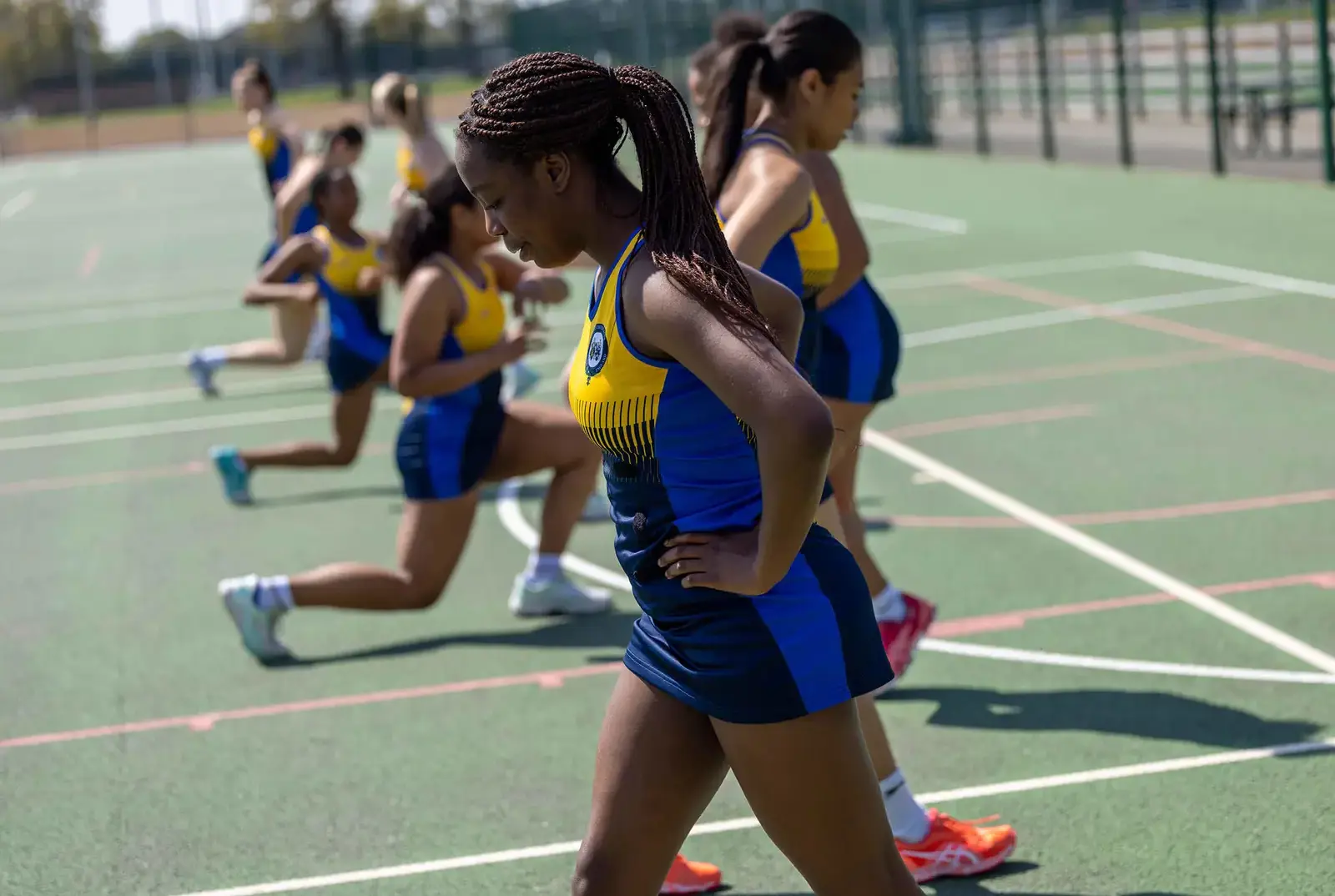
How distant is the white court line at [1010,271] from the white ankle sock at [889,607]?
1025cm

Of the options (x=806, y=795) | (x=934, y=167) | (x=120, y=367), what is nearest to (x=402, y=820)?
(x=806, y=795)

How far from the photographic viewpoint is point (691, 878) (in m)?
4.77

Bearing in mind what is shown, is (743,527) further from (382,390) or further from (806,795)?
(382,390)

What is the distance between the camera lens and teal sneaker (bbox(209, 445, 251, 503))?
10.1 m

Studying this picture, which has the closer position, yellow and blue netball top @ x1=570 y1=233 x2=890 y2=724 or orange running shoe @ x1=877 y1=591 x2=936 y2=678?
yellow and blue netball top @ x1=570 y1=233 x2=890 y2=724

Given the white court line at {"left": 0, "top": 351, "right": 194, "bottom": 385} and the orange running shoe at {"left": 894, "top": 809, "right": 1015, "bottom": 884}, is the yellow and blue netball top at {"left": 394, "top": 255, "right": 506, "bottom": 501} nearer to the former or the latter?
the orange running shoe at {"left": 894, "top": 809, "right": 1015, "bottom": 884}

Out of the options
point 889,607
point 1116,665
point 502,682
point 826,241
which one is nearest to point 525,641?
point 502,682

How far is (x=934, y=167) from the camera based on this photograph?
28.4 meters

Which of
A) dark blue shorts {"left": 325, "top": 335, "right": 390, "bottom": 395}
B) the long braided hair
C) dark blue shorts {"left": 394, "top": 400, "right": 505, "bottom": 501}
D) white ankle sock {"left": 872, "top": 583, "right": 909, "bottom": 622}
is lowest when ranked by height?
white ankle sock {"left": 872, "top": 583, "right": 909, "bottom": 622}

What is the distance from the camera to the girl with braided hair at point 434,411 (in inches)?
272

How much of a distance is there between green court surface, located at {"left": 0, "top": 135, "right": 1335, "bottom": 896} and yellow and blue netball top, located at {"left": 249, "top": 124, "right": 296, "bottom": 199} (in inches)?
82.6

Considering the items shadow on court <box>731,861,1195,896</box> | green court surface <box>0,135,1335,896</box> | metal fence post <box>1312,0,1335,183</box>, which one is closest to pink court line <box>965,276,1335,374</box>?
green court surface <box>0,135,1335,896</box>

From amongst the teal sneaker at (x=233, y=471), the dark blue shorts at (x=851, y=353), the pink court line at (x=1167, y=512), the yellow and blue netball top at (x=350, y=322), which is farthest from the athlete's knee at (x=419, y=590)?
the teal sneaker at (x=233, y=471)

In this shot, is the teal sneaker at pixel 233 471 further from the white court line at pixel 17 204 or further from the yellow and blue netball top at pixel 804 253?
the white court line at pixel 17 204
